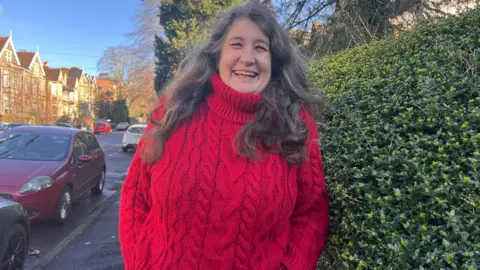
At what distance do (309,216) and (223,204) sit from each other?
1.44 feet

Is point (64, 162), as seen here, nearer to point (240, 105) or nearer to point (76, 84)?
point (240, 105)

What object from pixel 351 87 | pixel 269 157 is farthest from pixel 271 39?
pixel 351 87

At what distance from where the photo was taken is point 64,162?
246 inches

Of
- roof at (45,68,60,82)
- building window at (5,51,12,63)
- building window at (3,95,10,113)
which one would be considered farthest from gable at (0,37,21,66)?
roof at (45,68,60,82)

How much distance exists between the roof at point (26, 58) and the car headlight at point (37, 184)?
4692cm

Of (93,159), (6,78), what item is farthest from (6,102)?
(93,159)

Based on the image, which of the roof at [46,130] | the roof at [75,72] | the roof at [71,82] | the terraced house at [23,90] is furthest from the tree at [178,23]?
the roof at [75,72]

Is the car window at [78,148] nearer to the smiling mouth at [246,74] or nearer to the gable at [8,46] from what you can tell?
the smiling mouth at [246,74]

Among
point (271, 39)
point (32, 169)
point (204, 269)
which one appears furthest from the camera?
point (32, 169)

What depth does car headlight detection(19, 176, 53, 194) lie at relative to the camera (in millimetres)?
5340

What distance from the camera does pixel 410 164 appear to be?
4.94 feet

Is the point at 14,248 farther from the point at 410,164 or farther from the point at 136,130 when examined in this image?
the point at 136,130

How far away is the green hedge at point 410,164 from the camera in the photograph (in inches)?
49.5

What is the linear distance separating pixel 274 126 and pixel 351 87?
1.22 m
